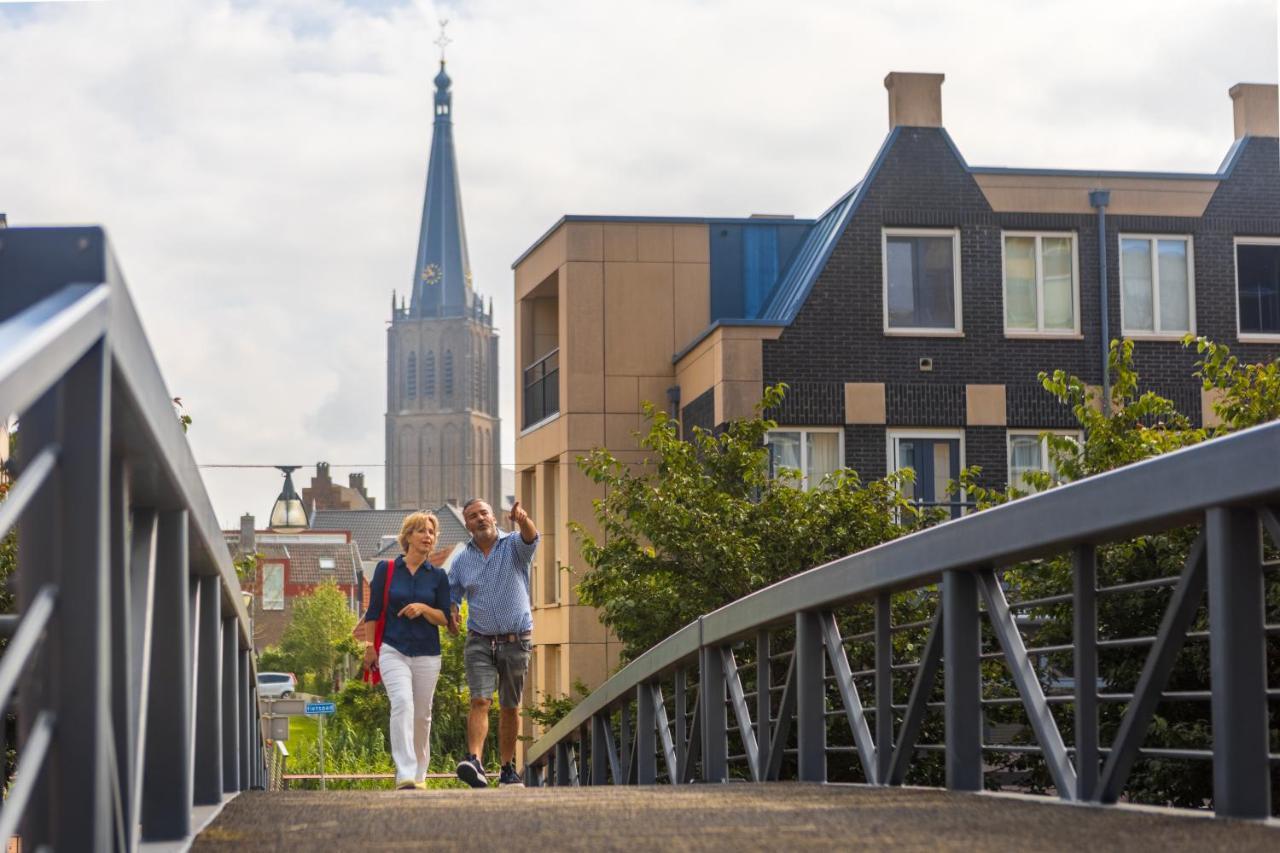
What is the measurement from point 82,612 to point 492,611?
8524mm

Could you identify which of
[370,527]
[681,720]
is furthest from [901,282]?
[370,527]

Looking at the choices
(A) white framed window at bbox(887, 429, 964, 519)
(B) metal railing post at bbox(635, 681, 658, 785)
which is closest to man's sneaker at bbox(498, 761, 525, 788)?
(B) metal railing post at bbox(635, 681, 658, 785)

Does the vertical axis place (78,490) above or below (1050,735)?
above

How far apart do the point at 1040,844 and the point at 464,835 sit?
4.29 ft

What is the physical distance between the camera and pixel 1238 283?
97.7ft

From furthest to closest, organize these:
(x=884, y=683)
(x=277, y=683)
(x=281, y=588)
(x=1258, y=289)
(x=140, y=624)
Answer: (x=281, y=588) → (x=277, y=683) → (x=1258, y=289) → (x=884, y=683) → (x=140, y=624)

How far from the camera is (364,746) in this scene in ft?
194

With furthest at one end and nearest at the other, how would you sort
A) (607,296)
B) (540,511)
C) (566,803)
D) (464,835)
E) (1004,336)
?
(540,511)
(607,296)
(1004,336)
(566,803)
(464,835)

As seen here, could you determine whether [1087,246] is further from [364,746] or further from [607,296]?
[364,746]

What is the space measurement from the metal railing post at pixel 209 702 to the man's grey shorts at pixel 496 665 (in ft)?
18.5

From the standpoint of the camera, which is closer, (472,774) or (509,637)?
(472,774)

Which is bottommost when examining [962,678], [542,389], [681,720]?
[681,720]

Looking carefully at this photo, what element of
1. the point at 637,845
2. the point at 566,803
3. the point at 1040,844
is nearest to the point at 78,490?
the point at 637,845

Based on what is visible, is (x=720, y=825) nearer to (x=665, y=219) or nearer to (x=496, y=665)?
(x=496, y=665)
